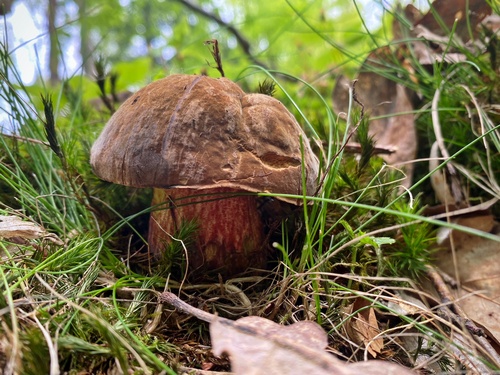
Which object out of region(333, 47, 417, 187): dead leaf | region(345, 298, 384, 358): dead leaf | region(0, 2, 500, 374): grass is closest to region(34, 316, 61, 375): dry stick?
region(0, 2, 500, 374): grass

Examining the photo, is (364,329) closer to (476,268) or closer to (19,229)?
(476,268)

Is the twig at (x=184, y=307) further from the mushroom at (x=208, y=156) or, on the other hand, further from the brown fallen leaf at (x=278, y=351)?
the mushroom at (x=208, y=156)

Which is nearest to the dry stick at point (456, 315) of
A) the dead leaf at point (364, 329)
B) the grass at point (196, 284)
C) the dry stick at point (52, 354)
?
the grass at point (196, 284)

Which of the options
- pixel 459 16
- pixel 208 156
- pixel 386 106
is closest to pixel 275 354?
pixel 208 156

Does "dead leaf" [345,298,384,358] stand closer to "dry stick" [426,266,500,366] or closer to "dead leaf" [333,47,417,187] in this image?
"dry stick" [426,266,500,366]

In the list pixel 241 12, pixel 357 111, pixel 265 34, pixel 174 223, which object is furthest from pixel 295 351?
pixel 241 12

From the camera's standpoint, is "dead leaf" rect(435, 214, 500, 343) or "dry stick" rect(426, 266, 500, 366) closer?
"dry stick" rect(426, 266, 500, 366)
